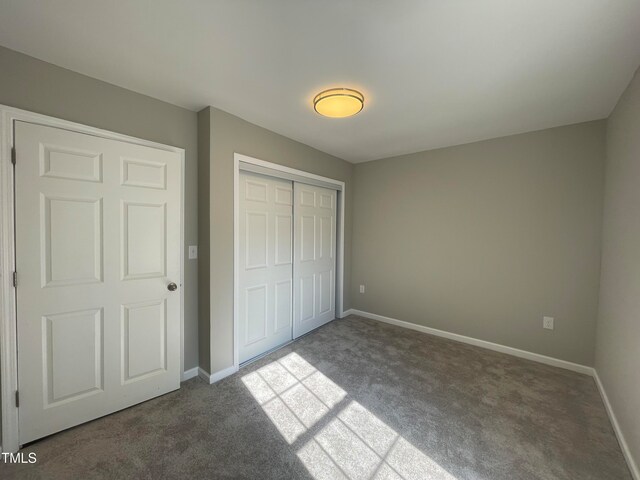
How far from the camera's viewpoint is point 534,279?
2730 millimetres

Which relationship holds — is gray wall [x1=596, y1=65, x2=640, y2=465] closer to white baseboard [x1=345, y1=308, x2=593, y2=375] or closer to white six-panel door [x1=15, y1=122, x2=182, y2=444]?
white baseboard [x1=345, y1=308, x2=593, y2=375]

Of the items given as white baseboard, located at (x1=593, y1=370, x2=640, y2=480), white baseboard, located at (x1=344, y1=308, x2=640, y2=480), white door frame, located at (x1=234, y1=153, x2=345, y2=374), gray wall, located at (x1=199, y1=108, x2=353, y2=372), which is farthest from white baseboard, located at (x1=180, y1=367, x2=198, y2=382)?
white baseboard, located at (x1=593, y1=370, x2=640, y2=480)

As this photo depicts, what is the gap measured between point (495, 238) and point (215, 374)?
128 inches

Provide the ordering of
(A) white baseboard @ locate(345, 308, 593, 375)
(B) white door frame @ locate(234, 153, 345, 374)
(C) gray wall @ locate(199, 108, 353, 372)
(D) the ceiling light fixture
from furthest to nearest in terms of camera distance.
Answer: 1. (A) white baseboard @ locate(345, 308, 593, 375)
2. (B) white door frame @ locate(234, 153, 345, 374)
3. (C) gray wall @ locate(199, 108, 353, 372)
4. (D) the ceiling light fixture

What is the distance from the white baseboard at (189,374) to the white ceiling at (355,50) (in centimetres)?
236

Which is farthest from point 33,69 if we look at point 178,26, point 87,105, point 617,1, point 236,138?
point 617,1

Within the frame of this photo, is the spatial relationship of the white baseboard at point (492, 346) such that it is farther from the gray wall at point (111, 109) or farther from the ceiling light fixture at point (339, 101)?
the ceiling light fixture at point (339, 101)

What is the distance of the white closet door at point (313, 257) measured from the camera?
3215mm

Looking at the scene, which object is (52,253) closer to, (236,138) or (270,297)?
(236,138)

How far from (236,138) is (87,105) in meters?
1.04

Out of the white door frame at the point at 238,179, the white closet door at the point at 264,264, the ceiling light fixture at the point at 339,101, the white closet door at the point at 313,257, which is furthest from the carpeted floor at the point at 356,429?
the ceiling light fixture at the point at 339,101

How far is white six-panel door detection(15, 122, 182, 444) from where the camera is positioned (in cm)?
159

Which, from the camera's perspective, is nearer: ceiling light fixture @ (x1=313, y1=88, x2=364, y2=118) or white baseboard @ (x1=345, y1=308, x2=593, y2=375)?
ceiling light fixture @ (x1=313, y1=88, x2=364, y2=118)

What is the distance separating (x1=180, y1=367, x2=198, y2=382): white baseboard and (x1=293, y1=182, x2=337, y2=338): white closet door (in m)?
→ 1.16
